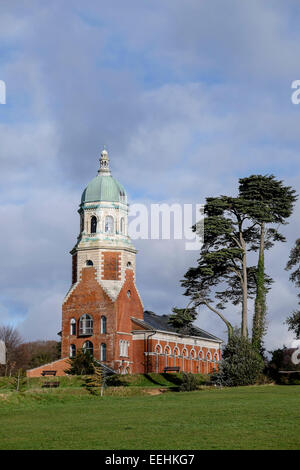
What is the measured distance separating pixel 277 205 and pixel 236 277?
6.36 m

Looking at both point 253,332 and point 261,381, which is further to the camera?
point 253,332

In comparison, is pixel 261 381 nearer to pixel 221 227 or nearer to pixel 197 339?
pixel 221 227

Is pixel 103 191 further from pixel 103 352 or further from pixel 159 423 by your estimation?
pixel 159 423

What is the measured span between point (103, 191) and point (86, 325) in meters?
14.2

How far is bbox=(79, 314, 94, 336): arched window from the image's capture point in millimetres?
72438

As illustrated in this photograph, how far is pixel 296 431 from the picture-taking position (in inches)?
822

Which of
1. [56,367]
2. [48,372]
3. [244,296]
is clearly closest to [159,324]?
[56,367]

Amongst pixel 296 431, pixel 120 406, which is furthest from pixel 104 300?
pixel 296 431

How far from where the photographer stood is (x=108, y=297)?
237ft

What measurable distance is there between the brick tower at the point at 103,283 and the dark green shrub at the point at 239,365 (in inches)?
1018

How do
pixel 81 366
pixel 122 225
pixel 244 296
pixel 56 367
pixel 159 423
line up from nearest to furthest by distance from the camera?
pixel 159 423 → pixel 244 296 → pixel 81 366 → pixel 56 367 → pixel 122 225

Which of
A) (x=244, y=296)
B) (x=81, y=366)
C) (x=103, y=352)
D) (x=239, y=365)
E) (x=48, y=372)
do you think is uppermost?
(x=244, y=296)

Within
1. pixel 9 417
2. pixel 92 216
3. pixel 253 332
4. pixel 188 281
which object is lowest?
pixel 9 417
